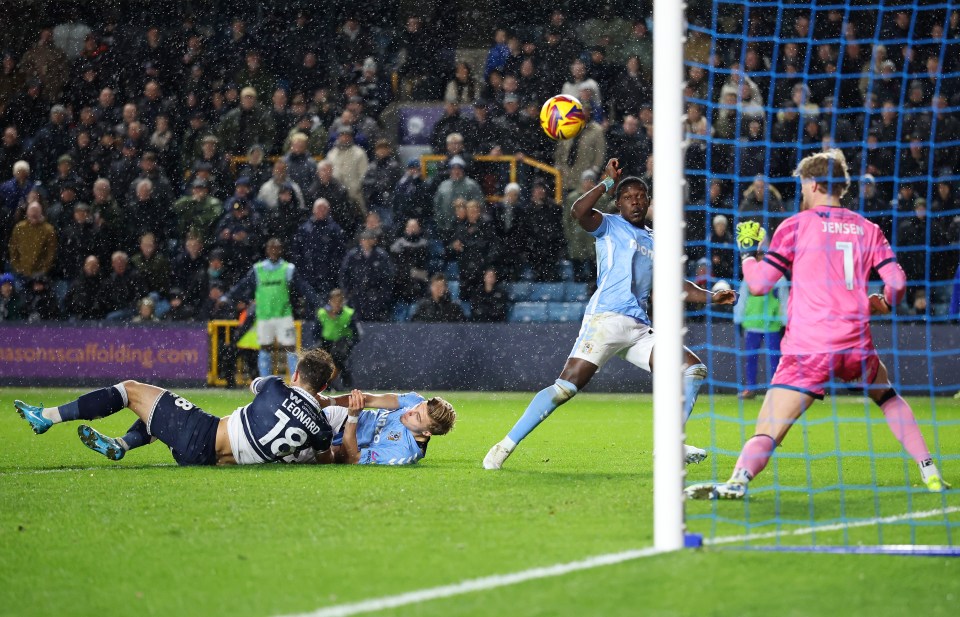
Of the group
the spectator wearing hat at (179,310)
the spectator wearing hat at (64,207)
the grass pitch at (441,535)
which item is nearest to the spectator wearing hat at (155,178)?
the spectator wearing hat at (64,207)

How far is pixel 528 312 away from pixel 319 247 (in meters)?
3.02

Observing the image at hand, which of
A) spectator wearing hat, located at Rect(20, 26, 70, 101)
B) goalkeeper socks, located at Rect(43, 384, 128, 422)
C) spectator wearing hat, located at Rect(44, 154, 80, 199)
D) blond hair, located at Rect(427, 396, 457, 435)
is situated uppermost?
spectator wearing hat, located at Rect(20, 26, 70, 101)

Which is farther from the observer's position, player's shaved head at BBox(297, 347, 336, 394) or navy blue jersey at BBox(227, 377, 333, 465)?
player's shaved head at BBox(297, 347, 336, 394)

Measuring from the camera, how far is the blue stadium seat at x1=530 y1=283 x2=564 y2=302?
18125 millimetres

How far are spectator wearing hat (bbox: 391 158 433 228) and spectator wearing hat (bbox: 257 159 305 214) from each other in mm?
1322

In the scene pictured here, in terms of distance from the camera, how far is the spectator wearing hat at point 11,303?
1845cm

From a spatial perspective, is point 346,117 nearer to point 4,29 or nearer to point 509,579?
point 4,29

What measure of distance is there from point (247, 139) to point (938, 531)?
1477 centimetres

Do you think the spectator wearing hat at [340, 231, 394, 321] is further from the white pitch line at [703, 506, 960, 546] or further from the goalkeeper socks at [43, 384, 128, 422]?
the white pitch line at [703, 506, 960, 546]

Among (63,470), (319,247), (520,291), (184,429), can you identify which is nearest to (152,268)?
(319,247)

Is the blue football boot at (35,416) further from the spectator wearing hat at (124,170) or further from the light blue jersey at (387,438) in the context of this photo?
the spectator wearing hat at (124,170)

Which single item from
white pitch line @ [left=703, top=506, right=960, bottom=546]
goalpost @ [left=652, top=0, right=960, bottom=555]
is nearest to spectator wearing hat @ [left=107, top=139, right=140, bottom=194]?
goalpost @ [left=652, top=0, right=960, bottom=555]

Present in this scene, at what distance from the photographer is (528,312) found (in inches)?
707

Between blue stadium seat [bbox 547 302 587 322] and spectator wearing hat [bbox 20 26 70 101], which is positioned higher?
spectator wearing hat [bbox 20 26 70 101]
